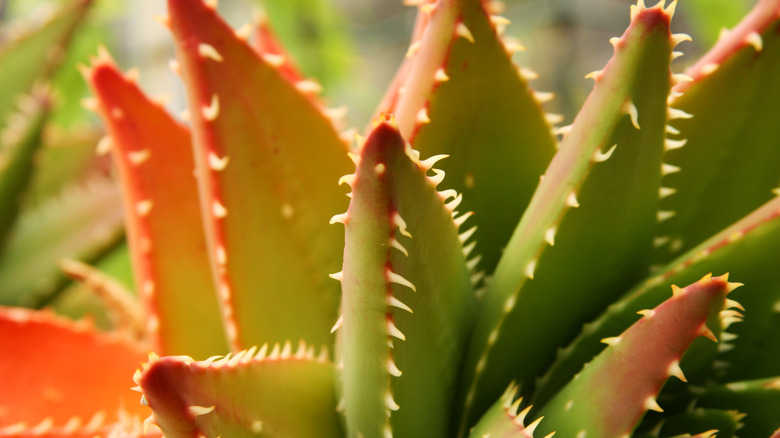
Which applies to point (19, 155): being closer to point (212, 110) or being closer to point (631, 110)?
point (212, 110)

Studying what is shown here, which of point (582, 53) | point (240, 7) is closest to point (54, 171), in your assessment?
point (240, 7)

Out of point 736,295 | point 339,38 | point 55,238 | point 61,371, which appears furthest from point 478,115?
point 339,38

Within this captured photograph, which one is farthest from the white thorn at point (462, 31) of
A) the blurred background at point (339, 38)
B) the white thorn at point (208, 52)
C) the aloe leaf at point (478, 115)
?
the blurred background at point (339, 38)

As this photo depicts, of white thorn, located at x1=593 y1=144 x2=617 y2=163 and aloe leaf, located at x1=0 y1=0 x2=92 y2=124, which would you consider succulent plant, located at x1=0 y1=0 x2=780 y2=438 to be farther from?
aloe leaf, located at x1=0 y1=0 x2=92 y2=124

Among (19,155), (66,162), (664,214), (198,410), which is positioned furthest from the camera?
(66,162)

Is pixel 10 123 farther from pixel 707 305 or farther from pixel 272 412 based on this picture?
pixel 707 305
